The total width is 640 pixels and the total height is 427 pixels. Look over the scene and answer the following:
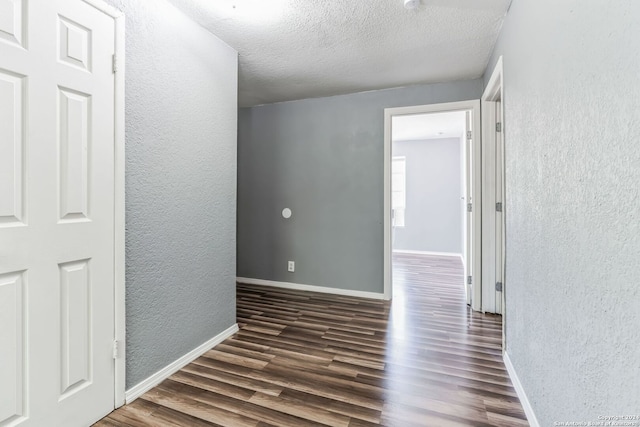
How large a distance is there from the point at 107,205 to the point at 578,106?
6.67 feet

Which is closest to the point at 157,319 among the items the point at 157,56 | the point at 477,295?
the point at 157,56

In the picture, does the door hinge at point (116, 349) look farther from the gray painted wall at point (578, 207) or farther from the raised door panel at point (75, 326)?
the gray painted wall at point (578, 207)

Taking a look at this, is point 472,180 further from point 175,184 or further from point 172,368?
point 172,368

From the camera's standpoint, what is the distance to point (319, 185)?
377cm

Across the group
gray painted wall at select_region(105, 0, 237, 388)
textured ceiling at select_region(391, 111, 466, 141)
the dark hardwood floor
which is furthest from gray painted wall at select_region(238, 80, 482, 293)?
gray painted wall at select_region(105, 0, 237, 388)

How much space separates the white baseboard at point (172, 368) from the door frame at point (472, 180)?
71.4 inches

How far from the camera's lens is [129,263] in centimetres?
167

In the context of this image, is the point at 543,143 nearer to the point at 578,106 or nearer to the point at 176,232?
the point at 578,106

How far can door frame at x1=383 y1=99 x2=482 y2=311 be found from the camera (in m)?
2.97

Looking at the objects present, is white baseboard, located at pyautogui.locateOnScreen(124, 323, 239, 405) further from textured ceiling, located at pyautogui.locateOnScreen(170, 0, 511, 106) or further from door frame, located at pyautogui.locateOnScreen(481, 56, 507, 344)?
door frame, located at pyautogui.locateOnScreen(481, 56, 507, 344)

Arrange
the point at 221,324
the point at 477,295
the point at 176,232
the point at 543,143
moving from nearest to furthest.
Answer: the point at 543,143 → the point at 176,232 → the point at 221,324 → the point at 477,295

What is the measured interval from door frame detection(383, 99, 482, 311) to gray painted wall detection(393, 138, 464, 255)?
132 inches

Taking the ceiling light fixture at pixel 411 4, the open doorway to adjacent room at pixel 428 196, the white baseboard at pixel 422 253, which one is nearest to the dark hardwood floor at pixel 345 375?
the ceiling light fixture at pixel 411 4

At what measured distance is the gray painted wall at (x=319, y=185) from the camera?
11.6 ft
